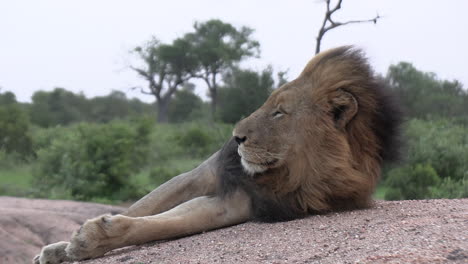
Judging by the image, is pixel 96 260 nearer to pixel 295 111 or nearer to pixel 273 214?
pixel 273 214

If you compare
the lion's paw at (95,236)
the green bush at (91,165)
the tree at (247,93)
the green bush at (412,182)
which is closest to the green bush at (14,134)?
the green bush at (91,165)

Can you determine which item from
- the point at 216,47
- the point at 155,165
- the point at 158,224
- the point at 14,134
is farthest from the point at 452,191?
the point at 216,47

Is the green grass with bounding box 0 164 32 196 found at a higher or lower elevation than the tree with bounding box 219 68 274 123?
lower

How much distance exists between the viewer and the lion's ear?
3508 millimetres

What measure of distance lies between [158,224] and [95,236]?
382 millimetres

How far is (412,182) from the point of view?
32.2 ft

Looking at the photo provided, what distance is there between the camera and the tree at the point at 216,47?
36344mm

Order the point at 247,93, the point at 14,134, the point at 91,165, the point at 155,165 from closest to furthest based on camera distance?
the point at 91,165 → the point at 247,93 → the point at 155,165 → the point at 14,134

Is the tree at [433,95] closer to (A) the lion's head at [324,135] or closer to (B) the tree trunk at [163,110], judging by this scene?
(A) the lion's head at [324,135]

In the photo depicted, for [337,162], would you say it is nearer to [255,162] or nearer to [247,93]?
[255,162]

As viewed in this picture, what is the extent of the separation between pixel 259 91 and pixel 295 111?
11.5m

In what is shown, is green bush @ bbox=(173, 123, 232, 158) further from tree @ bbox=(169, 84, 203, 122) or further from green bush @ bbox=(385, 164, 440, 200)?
tree @ bbox=(169, 84, 203, 122)

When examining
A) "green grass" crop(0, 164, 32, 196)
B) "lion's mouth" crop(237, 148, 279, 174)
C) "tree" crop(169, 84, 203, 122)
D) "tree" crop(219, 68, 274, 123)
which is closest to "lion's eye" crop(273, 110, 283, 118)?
"lion's mouth" crop(237, 148, 279, 174)

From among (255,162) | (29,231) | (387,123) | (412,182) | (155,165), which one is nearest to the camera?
(255,162)
